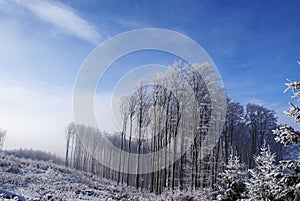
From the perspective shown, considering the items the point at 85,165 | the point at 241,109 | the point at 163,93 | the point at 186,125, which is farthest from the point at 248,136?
the point at 85,165

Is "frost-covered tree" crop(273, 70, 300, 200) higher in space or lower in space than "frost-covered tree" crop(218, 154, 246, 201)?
higher

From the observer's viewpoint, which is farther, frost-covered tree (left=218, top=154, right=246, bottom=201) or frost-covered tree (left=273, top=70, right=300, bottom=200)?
frost-covered tree (left=218, top=154, right=246, bottom=201)

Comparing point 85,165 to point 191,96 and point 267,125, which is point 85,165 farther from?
point 191,96

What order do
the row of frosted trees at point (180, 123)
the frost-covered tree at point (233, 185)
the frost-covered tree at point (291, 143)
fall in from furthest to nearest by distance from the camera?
the row of frosted trees at point (180, 123)
the frost-covered tree at point (233, 185)
the frost-covered tree at point (291, 143)

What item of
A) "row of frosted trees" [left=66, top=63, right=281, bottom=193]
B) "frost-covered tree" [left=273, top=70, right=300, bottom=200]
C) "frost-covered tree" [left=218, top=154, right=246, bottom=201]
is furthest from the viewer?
"row of frosted trees" [left=66, top=63, right=281, bottom=193]

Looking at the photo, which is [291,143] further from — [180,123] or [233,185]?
[180,123]

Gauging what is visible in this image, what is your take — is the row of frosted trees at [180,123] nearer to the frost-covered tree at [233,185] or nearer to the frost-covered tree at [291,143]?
the frost-covered tree at [233,185]

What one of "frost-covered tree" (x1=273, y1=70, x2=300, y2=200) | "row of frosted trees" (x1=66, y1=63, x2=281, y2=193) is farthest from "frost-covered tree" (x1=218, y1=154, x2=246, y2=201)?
"frost-covered tree" (x1=273, y1=70, x2=300, y2=200)

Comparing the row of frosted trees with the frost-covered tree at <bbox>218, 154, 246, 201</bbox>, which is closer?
the frost-covered tree at <bbox>218, 154, 246, 201</bbox>

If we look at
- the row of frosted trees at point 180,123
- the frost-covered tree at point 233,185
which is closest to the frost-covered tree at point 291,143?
the frost-covered tree at point 233,185

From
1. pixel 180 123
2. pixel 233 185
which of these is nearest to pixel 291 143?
pixel 233 185

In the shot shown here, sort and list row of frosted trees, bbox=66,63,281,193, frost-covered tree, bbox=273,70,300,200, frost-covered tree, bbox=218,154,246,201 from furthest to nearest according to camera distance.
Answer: row of frosted trees, bbox=66,63,281,193
frost-covered tree, bbox=218,154,246,201
frost-covered tree, bbox=273,70,300,200

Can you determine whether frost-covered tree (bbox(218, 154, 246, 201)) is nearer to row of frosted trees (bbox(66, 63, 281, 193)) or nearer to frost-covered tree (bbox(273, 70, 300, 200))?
row of frosted trees (bbox(66, 63, 281, 193))

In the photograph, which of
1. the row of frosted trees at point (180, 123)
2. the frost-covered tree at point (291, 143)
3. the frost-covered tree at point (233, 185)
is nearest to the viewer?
the frost-covered tree at point (291, 143)
